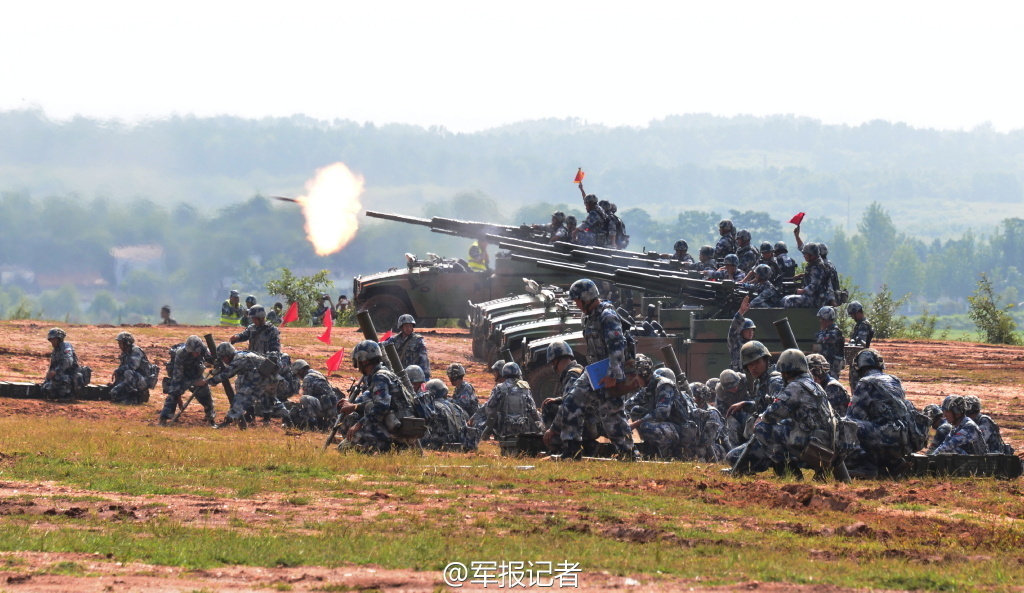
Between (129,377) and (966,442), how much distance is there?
13247 mm

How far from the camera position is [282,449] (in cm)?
1466

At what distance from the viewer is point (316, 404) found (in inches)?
755

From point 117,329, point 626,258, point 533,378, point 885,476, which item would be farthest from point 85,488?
point 117,329

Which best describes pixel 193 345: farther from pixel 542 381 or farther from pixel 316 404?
pixel 542 381

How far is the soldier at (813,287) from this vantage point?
2261 centimetres

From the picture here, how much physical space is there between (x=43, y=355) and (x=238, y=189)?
4381 cm

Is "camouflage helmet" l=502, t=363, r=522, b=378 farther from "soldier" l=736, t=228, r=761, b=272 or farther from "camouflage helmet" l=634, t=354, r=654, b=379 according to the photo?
"soldier" l=736, t=228, r=761, b=272

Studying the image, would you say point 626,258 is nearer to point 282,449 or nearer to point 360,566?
point 282,449

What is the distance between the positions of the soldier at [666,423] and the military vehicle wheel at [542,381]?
19.8 feet

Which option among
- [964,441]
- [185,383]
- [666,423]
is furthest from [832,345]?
[185,383]

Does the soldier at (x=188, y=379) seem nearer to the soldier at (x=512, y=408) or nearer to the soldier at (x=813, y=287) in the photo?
the soldier at (x=512, y=408)

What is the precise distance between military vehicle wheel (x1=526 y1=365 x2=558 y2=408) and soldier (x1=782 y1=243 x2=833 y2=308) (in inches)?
160

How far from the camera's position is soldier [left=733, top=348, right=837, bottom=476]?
12273 millimetres

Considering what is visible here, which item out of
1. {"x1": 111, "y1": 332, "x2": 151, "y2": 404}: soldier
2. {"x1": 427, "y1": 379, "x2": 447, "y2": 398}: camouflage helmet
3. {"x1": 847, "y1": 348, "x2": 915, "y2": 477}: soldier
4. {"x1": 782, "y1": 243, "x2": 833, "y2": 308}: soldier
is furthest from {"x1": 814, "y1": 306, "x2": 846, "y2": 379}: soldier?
{"x1": 111, "y1": 332, "x2": 151, "y2": 404}: soldier
